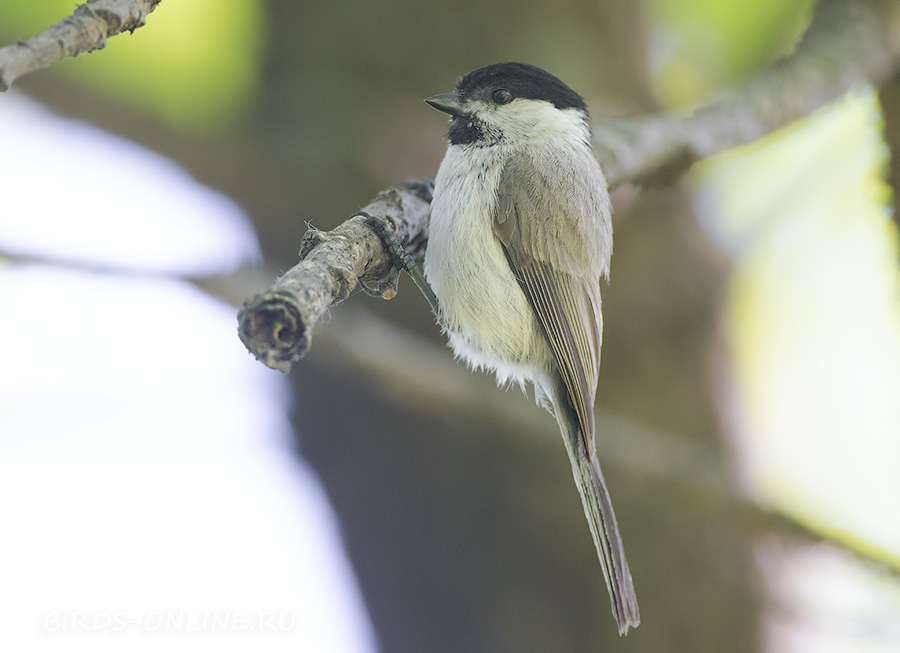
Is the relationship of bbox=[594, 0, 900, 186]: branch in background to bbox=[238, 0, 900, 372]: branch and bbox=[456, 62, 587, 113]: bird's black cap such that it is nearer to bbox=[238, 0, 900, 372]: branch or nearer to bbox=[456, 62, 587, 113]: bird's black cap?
bbox=[238, 0, 900, 372]: branch

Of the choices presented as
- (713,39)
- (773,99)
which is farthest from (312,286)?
(713,39)

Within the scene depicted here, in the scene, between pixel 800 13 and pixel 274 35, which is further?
pixel 800 13

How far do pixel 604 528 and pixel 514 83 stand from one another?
120 centimetres

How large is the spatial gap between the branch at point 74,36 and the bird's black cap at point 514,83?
1.21m

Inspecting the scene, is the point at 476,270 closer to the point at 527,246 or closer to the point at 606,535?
the point at 527,246

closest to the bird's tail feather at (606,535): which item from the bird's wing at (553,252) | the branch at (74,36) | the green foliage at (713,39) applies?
the bird's wing at (553,252)

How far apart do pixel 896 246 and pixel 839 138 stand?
0.92 metres

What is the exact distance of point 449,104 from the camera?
1887 mm

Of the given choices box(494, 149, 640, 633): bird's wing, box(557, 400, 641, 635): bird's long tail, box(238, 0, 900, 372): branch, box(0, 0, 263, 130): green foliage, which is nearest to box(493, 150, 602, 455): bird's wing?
box(494, 149, 640, 633): bird's wing

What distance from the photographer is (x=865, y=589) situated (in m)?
2.14

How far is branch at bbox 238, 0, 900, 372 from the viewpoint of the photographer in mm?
1081

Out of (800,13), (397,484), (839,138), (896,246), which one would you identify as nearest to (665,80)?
(800,13)

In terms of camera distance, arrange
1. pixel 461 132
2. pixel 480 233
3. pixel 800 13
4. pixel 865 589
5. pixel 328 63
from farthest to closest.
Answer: pixel 800 13 < pixel 328 63 < pixel 865 589 < pixel 461 132 < pixel 480 233

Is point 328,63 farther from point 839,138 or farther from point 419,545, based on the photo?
point 839,138
